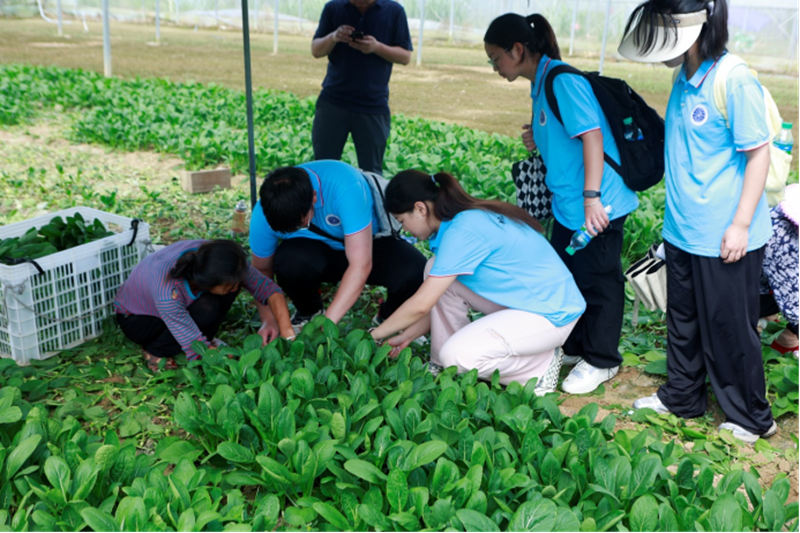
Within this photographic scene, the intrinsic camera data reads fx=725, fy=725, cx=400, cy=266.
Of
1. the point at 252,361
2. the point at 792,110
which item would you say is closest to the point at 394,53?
the point at 252,361

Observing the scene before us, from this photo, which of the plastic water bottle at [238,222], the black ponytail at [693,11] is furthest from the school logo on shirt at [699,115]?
the plastic water bottle at [238,222]

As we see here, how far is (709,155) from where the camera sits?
2.42 m

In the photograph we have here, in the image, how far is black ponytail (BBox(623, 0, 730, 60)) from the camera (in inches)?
91.5

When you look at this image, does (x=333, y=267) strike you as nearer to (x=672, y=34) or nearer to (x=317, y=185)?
(x=317, y=185)

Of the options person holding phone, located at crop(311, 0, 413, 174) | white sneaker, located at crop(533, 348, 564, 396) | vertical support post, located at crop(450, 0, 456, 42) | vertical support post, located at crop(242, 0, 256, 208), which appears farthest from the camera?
vertical support post, located at crop(450, 0, 456, 42)

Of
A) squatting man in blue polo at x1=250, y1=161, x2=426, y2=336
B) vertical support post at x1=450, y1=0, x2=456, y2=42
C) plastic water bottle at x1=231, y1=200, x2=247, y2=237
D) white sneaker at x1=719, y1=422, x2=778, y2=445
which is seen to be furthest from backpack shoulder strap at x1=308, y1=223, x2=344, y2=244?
vertical support post at x1=450, y1=0, x2=456, y2=42

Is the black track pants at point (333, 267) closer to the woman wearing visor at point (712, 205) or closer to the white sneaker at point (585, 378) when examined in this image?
the white sneaker at point (585, 378)

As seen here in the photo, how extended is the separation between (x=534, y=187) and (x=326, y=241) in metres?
0.96

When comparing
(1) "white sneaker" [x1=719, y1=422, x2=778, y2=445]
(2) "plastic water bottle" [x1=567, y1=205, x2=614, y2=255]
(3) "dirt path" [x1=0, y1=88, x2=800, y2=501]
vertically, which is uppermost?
(2) "plastic water bottle" [x1=567, y1=205, x2=614, y2=255]

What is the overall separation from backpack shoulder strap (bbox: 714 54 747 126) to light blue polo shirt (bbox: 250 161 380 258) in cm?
138

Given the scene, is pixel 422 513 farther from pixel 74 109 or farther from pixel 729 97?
pixel 74 109

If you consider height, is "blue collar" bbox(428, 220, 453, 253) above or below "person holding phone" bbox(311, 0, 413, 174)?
below

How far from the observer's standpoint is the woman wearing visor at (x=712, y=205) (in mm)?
2334

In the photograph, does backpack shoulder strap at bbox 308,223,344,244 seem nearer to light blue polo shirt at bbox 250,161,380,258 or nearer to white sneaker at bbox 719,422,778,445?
light blue polo shirt at bbox 250,161,380,258
